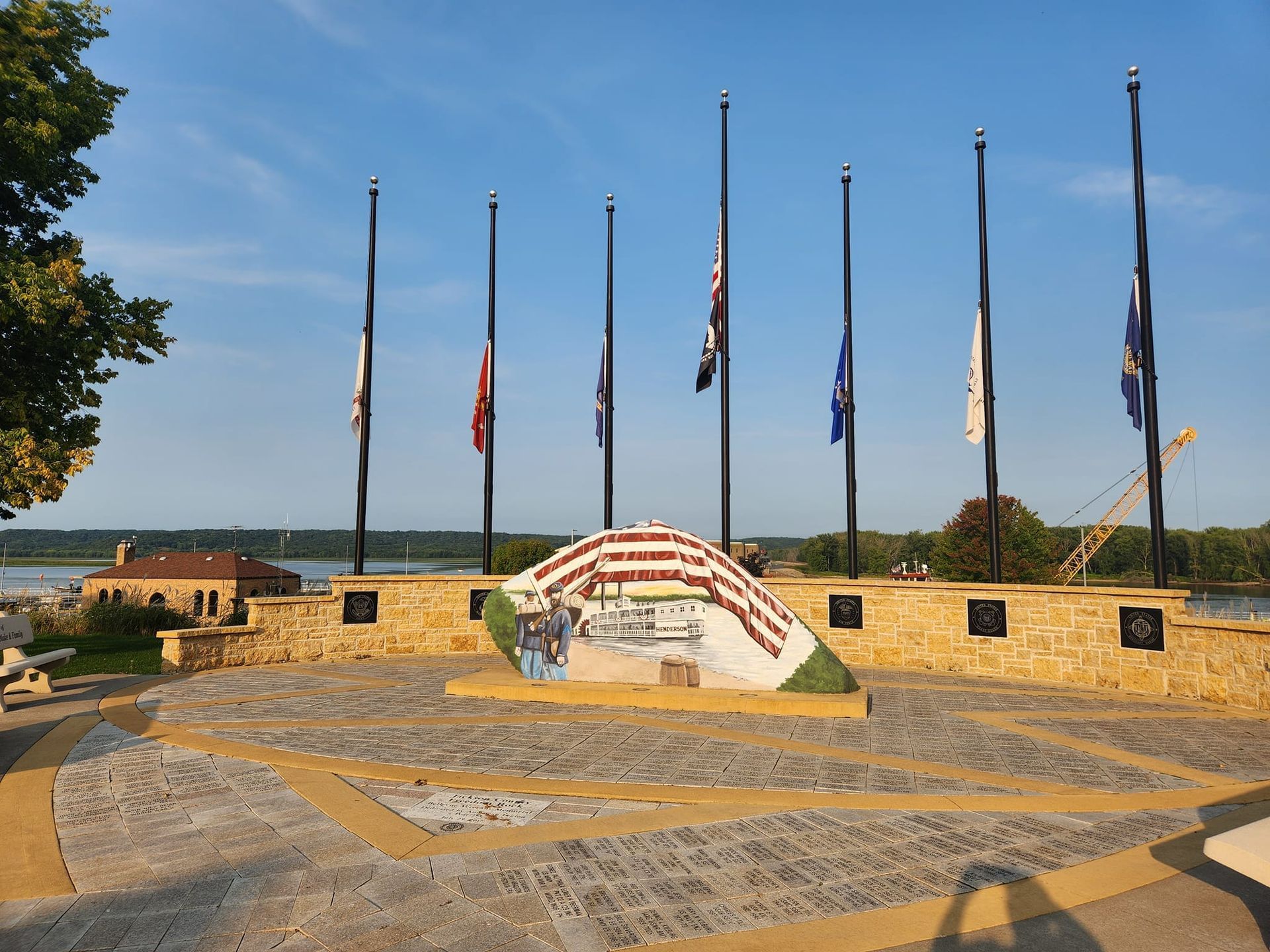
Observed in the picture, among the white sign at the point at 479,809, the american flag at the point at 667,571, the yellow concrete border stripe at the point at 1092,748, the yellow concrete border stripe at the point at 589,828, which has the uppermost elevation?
the american flag at the point at 667,571

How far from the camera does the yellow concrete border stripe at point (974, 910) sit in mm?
3916

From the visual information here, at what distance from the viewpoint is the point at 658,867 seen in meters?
4.89

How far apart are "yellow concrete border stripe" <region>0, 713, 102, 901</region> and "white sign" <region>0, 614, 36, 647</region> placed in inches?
136

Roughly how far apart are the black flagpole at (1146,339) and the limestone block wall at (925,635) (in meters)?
0.95

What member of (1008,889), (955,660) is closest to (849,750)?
(1008,889)

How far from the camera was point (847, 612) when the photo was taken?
16547mm

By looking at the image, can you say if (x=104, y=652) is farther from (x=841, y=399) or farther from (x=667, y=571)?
(x=841, y=399)

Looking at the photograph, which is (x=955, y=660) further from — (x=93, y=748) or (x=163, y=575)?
(x=163, y=575)

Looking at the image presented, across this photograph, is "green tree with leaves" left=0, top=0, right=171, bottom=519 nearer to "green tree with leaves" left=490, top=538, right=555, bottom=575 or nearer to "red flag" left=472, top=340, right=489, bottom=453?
"red flag" left=472, top=340, right=489, bottom=453

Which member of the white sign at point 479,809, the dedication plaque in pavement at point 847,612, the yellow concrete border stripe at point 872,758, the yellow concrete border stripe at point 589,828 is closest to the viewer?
the yellow concrete border stripe at point 589,828

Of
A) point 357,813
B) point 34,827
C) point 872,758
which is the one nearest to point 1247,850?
point 872,758

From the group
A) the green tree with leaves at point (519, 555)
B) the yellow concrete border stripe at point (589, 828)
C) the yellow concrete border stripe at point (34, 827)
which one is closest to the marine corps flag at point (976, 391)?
the yellow concrete border stripe at point (589, 828)

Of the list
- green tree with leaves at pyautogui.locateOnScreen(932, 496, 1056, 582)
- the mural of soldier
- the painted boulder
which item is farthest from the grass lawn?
green tree with leaves at pyautogui.locateOnScreen(932, 496, 1056, 582)

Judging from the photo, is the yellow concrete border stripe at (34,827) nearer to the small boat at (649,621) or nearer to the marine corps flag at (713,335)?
the small boat at (649,621)
